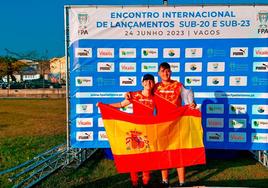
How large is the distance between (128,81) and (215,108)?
2.13 m

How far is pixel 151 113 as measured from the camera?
562 cm

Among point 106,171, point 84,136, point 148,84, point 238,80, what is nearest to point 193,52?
point 238,80

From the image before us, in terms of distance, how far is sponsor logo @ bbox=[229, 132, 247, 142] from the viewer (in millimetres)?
7375

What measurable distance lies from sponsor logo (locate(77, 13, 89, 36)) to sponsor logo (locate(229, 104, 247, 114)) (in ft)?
12.5

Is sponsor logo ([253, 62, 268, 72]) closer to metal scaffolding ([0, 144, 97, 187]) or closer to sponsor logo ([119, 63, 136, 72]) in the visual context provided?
sponsor logo ([119, 63, 136, 72])

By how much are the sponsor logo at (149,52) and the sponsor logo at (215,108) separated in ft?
5.63

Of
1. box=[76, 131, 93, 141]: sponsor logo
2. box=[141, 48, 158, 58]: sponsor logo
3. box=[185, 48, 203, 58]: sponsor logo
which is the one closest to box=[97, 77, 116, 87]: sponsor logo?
box=[141, 48, 158, 58]: sponsor logo

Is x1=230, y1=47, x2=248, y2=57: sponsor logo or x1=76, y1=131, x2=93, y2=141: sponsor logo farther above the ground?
x1=230, y1=47, x2=248, y2=57: sponsor logo

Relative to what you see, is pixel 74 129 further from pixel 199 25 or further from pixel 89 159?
pixel 199 25

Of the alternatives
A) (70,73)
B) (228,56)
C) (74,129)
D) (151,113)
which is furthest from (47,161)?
(228,56)

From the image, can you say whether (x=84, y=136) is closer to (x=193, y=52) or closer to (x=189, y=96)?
(x=189, y=96)

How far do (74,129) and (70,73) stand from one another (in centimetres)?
135

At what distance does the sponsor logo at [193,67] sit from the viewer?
7258mm

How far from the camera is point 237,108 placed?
7301mm
